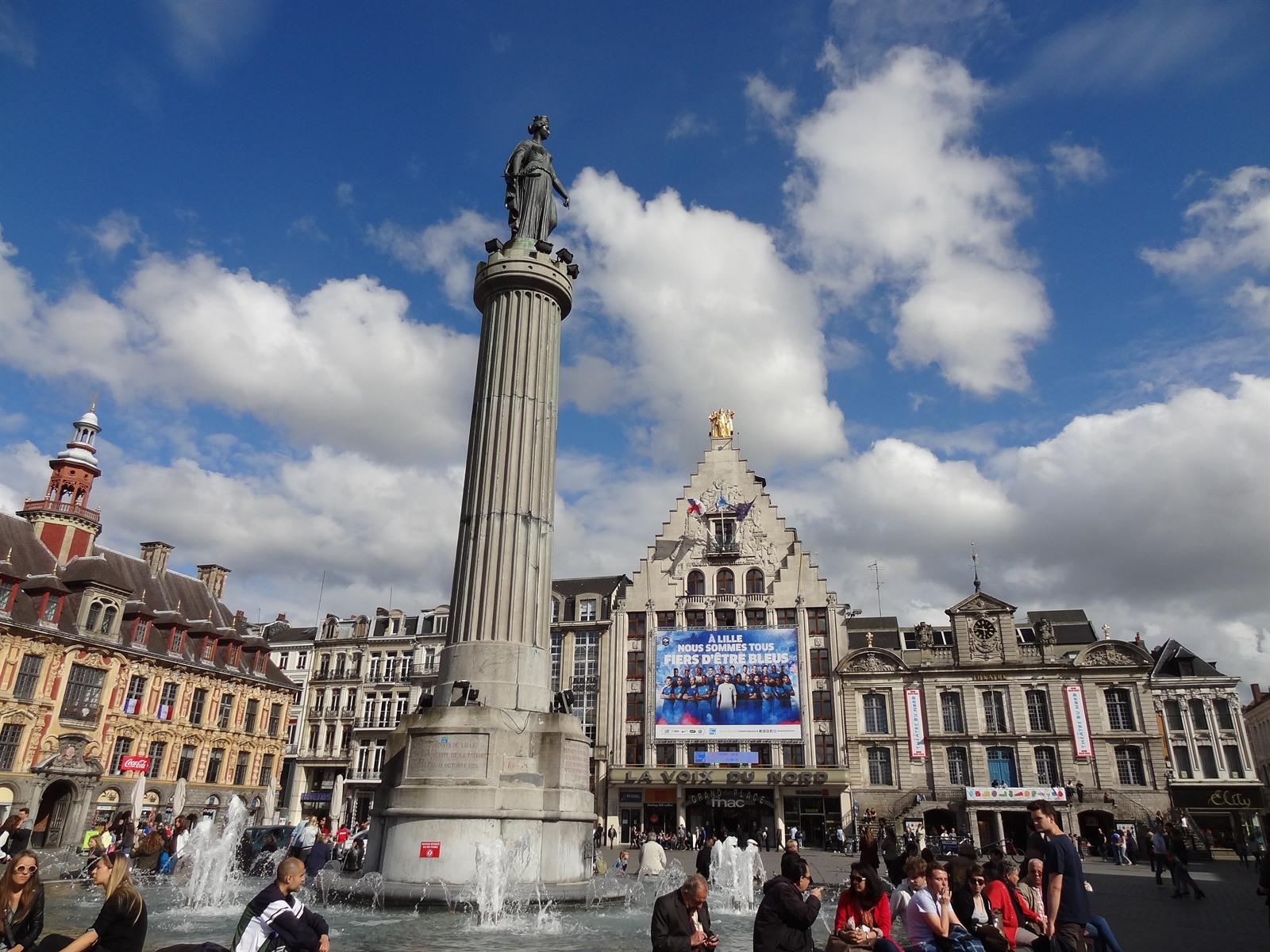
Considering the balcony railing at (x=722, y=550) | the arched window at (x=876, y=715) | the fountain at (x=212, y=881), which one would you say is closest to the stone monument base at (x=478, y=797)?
the fountain at (x=212, y=881)

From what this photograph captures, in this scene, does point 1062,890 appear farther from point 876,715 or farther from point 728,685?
point 876,715

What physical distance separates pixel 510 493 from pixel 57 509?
134ft

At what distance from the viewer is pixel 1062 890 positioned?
772cm

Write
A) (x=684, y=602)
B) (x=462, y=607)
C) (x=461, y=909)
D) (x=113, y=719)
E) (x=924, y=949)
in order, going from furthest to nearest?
1. (x=684, y=602)
2. (x=113, y=719)
3. (x=462, y=607)
4. (x=461, y=909)
5. (x=924, y=949)

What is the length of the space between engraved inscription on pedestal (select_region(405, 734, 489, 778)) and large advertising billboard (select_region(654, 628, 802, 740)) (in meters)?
34.4

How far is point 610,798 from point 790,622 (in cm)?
1451

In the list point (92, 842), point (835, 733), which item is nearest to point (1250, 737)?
point (835, 733)

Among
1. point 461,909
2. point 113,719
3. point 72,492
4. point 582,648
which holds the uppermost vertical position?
point 72,492

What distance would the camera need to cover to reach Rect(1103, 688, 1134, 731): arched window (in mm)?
45031

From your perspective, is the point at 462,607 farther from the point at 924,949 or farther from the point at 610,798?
the point at 610,798

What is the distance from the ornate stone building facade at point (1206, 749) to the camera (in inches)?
1690

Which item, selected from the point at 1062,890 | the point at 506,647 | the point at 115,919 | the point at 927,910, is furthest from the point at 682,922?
the point at 506,647

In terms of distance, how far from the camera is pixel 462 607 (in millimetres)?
17203

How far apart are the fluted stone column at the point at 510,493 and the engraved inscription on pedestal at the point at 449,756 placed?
3.42 ft
